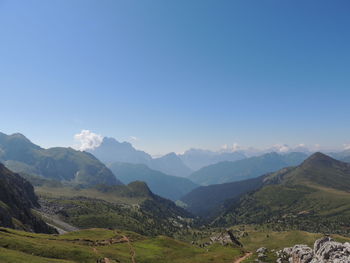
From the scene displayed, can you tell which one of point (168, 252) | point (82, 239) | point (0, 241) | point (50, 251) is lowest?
point (168, 252)

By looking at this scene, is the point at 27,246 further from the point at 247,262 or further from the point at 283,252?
the point at 283,252

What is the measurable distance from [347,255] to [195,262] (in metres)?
50.6

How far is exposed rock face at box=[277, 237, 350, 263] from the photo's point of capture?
60062 millimetres

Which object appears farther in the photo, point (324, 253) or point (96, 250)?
point (96, 250)

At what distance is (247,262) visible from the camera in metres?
89.9

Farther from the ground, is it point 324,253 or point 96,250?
→ point 324,253

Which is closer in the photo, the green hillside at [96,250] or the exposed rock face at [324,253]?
the exposed rock face at [324,253]

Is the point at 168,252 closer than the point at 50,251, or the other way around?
the point at 50,251

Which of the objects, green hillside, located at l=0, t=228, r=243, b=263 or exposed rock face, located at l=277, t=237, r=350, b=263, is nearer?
exposed rock face, located at l=277, t=237, r=350, b=263

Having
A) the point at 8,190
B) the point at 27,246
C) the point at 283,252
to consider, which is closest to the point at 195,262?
the point at 283,252

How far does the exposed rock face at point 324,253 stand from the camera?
197 ft

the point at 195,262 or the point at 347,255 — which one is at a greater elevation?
the point at 347,255

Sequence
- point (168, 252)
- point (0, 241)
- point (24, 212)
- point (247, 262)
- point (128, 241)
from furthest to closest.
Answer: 1. point (24, 212)
2. point (128, 241)
3. point (168, 252)
4. point (247, 262)
5. point (0, 241)

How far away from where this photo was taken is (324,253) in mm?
63719
